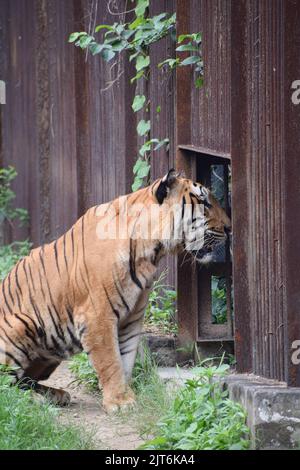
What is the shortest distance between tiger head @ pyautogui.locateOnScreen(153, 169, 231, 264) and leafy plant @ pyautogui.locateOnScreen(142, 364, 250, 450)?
1.13m

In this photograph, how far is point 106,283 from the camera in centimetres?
630

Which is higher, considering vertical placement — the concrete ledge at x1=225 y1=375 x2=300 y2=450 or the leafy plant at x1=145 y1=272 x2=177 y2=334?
the leafy plant at x1=145 y1=272 x2=177 y2=334

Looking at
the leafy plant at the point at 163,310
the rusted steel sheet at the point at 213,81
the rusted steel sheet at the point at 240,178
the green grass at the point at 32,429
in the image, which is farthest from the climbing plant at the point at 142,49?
the green grass at the point at 32,429

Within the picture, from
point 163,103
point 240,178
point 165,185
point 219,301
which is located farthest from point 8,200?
point 240,178

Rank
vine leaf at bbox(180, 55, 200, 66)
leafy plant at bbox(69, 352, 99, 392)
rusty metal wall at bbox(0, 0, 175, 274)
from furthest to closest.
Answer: rusty metal wall at bbox(0, 0, 175, 274) < leafy plant at bbox(69, 352, 99, 392) < vine leaf at bbox(180, 55, 200, 66)

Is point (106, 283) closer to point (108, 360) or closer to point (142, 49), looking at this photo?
point (108, 360)

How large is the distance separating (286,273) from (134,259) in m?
1.67

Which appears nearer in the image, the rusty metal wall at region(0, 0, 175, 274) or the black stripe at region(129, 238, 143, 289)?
the black stripe at region(129, 238, 143, 289)

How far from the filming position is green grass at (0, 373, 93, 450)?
489 centimetres

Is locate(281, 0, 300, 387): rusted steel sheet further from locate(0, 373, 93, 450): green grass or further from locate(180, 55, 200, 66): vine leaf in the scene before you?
locate(180, 55, 200, 66): vine leaf

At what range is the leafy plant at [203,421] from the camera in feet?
Answer: 15.5

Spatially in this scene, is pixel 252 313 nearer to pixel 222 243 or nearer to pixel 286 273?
pixel 286 273

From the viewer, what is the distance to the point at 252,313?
17.7 ft

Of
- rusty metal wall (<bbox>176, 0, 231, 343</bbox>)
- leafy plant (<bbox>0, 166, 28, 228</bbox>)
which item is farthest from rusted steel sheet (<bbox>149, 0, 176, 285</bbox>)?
leafy plant (<bbox>0, 166, 28, 228</bbox>)
